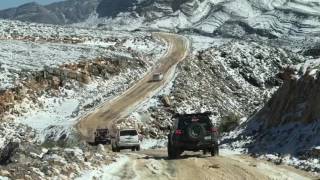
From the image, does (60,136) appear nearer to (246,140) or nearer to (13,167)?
Result: (246,140)

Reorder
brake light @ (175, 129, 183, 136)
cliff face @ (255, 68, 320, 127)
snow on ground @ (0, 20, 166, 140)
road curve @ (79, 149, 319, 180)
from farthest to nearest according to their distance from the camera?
snow on ground @ (0, 20, 166, 140), cliff face @ (255, 68, 320, 127), brake light @ (175, 129, 183, 136), road curve @ (79, 149, 319, 180)

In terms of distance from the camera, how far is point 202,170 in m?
21.3

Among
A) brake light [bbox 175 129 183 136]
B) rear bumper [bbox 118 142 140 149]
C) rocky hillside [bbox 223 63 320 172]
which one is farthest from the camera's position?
rear bumper [bbox 118 142 140 149]

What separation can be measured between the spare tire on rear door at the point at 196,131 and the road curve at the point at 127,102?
28967 millimetres

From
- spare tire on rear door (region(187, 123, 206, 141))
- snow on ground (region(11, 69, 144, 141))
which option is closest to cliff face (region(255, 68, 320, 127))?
spare tire on rear door (region(187, 123, 206, 141))

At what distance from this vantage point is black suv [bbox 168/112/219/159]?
26.8 metres

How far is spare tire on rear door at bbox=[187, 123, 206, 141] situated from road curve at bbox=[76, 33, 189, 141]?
29.0 m

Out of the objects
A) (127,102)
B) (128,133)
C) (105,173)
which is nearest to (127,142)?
(128,133)

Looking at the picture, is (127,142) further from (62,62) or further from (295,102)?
(62,62)

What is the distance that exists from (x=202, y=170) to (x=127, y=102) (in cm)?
4831

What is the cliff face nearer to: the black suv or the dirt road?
the black suv

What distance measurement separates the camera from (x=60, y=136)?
184 ft

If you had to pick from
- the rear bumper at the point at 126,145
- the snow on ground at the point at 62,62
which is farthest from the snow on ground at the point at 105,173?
the snow on ground at the point at 62,62

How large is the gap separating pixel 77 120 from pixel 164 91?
12.8m
